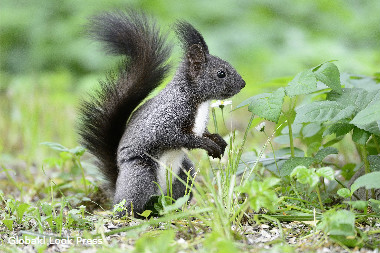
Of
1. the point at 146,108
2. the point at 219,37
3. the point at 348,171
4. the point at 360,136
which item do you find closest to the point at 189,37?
the point at 146,108

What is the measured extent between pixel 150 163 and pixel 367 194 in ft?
2.88

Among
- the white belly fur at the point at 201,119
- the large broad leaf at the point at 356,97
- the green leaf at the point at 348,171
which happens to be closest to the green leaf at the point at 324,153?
the large broad leaf at the point at 356,97

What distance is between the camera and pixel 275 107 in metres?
2.02

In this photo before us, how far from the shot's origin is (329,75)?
Answer: 2.09 meters

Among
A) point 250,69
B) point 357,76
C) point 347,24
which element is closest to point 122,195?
point 357,76

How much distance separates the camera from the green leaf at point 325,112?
1957mm

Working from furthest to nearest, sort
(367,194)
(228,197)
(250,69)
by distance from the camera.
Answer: (250,69) < (367,194) < (228,197)

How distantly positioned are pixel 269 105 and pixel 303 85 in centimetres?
14

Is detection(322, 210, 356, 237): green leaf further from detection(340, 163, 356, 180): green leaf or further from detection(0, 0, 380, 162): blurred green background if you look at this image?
detection(0, 0, 380, 162): blurred green background

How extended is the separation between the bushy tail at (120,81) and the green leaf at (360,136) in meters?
0.89

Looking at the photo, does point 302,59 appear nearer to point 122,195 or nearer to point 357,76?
point 357,76

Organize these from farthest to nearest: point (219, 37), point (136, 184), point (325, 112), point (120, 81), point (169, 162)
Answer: point (219, 37)
point (120, 81)
point (169, 162)
point (136, 184)
point (325, 112)

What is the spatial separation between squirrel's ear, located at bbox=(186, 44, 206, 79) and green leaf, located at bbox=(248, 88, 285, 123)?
1.28 ft

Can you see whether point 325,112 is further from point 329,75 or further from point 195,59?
point 195,59
